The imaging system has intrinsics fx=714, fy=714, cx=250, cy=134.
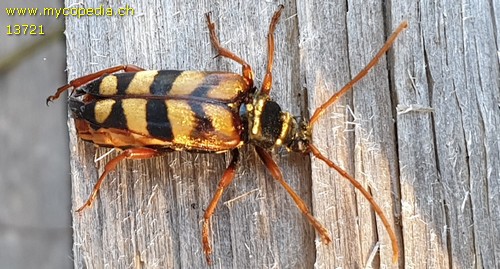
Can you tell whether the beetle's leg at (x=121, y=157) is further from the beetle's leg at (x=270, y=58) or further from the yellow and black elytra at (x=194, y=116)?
the beetle's leg at (x=270, y=58)

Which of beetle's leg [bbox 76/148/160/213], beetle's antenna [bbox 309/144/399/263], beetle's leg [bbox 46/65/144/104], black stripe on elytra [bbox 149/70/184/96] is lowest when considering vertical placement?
beetle's antenna [bbox 309/144/399/263]

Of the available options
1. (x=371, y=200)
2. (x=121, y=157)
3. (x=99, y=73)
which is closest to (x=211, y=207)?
(x=121, y=157)

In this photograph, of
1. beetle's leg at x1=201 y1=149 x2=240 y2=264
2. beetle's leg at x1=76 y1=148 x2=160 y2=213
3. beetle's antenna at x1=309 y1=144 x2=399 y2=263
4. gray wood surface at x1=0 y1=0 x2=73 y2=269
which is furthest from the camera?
gray wood surface at x1=0 y1=0 x2=73 y2=269

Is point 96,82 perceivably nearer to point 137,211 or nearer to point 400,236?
point 137,211

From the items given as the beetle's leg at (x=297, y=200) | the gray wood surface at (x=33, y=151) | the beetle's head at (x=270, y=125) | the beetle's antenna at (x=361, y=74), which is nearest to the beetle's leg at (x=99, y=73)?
the beetle's head at (x=270, y=125)

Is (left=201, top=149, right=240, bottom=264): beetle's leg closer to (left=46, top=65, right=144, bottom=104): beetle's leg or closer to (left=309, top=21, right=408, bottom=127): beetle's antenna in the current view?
(left=309, top=21, right=408, bottom=127): beetle's antenna

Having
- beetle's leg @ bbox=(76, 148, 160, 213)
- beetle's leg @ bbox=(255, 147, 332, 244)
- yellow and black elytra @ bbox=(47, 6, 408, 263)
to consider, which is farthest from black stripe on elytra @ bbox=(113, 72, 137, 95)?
beetle's leg @ bbox=(255, 147, 332, 244)

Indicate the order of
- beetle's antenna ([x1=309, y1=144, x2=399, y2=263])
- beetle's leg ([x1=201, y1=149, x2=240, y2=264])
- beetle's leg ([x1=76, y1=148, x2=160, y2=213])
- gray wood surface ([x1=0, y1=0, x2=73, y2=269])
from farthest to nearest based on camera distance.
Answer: gray wood surface ([x1=0, y1=0, x2=73, y2=269]), beetle's leg ([x1=76, y1=148, x2=160, y2=213]), beetle's leg ([x1=201, y1=149, x2=240, y2=264]), beetle's antenna ([x1=309, y1=144, x2=399, y2=263])
